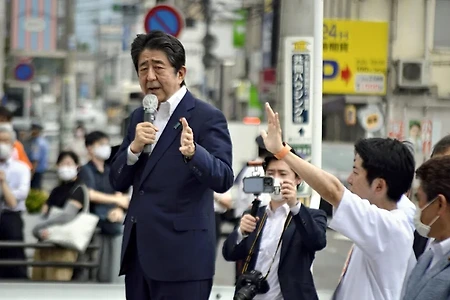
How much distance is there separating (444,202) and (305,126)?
363 cm

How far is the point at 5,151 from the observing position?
25.3 ft

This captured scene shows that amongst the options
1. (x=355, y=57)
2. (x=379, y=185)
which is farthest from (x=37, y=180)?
(x=379, y=185)

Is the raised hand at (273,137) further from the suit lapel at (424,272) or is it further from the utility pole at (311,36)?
the utility pole at (311,36)

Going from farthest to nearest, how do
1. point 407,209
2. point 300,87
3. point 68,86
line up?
point 68,86, point 300,87, point 407,209

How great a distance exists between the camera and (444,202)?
269 cm

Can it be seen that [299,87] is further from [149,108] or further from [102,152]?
[149,108]

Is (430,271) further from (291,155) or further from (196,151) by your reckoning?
(196,151)

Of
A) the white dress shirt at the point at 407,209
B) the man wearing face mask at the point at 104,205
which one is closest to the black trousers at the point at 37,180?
the man wearing face mask at the point at 104,205

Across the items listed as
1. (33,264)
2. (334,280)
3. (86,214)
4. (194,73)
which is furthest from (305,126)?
(194,73)

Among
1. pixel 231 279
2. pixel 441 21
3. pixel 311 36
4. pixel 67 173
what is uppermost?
pixel 441 21

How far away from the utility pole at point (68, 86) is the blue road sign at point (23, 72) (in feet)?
4.02

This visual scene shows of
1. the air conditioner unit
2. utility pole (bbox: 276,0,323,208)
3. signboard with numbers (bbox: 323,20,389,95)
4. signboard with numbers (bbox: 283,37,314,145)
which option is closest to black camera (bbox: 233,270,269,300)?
utility pole (bbox: 276,0,323,208)

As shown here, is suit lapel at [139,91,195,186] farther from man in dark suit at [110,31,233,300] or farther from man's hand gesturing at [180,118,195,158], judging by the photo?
man's hand gesturing at [180,118,195,158]

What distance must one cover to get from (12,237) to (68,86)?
62.0ft
